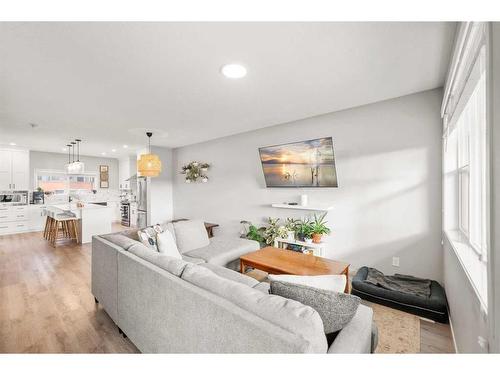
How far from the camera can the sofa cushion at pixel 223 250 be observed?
2.60m

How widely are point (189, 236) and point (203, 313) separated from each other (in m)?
1.96

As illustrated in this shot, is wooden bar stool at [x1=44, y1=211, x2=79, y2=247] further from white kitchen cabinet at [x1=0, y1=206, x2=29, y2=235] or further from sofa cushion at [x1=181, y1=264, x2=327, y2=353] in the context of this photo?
sofa cushion at [x1=181, y1=264, x2=327, y2=353]

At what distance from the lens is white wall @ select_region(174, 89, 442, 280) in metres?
2.50

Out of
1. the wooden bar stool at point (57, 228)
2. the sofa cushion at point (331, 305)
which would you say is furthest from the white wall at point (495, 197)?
the wooden bar stool at point (57, 228)

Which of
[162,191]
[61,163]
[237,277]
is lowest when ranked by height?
[237,277]

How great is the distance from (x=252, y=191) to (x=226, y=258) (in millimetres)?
1790

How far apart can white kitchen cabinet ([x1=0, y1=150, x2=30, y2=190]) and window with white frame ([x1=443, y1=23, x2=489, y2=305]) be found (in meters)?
8.90

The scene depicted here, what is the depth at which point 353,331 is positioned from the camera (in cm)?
105

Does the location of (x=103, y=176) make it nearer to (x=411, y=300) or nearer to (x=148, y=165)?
(x=148, y=165)

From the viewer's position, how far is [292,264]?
7.58 feet

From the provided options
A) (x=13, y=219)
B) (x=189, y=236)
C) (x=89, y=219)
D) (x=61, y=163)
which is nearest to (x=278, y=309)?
(x=189, y=236)

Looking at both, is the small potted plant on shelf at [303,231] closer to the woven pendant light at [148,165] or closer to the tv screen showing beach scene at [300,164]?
the tv screen showing beach scene at [300,164]

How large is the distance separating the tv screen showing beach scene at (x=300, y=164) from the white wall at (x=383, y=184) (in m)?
0.12
